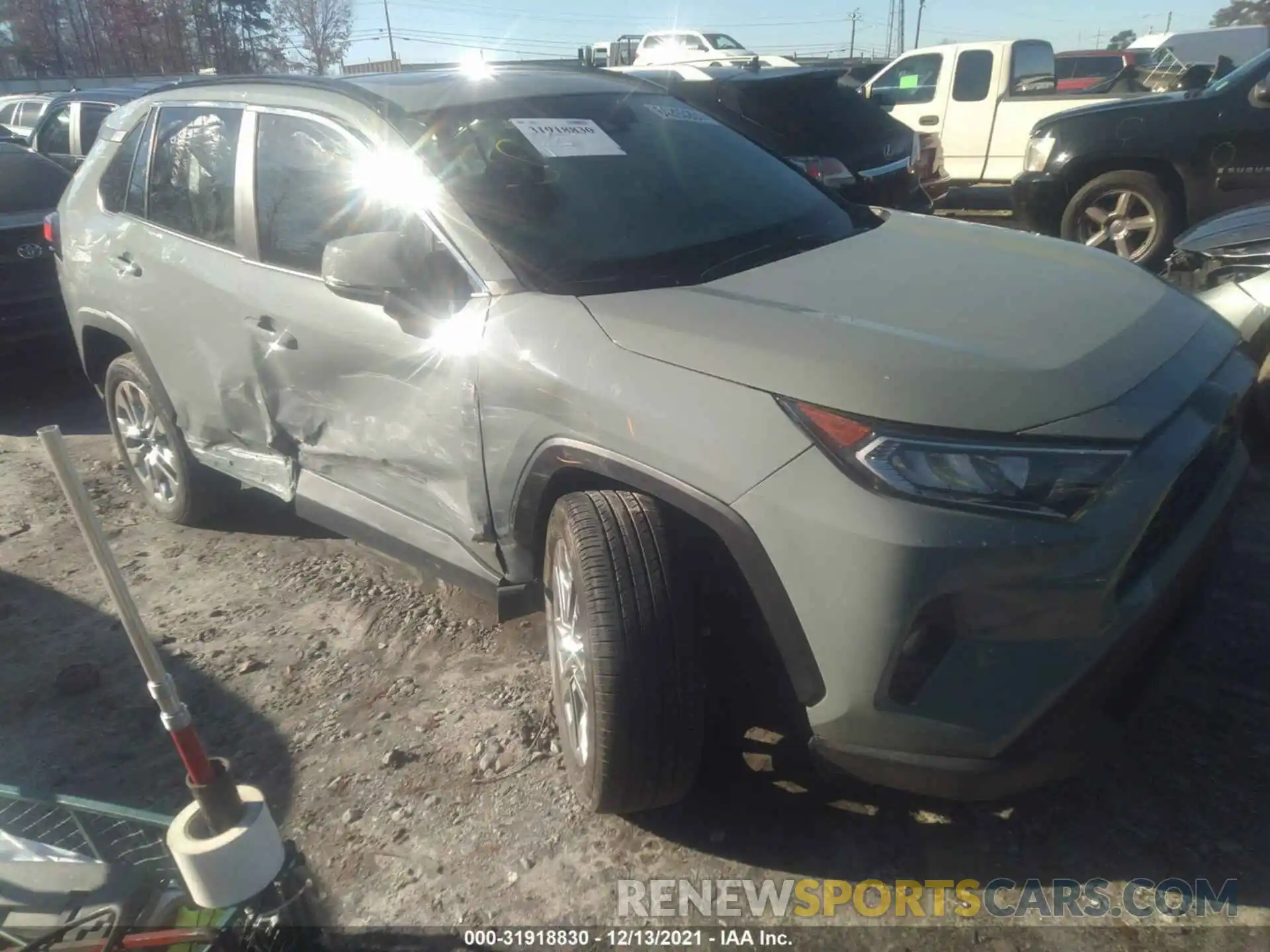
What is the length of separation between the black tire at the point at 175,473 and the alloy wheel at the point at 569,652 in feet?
7.19

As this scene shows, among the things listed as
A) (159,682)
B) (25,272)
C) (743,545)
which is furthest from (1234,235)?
(25,272)

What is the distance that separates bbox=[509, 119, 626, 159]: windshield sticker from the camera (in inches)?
114

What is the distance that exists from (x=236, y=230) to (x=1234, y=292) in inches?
159

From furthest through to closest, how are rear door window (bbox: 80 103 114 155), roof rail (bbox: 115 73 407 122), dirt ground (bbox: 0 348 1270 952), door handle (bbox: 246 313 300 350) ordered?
1. rear door window (bbox: 80 103 114 155)
2. door handle (bbox: 246 313 300 350)
3. roof rail (bbox: 115 73 407 122)
4. dirt ground (bbox: 0 348 1270 952)

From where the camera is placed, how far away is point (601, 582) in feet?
7.07

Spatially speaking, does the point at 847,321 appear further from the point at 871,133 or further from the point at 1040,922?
the point at 871,133

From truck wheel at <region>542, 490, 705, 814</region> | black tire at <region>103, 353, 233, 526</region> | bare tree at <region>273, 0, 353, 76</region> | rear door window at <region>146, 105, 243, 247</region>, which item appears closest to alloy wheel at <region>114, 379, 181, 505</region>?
black tire at <region>103, 353, 233, 526</region>

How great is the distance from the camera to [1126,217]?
7121 mm

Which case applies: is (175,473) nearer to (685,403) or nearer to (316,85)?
(316,85)

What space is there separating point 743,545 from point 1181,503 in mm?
1026

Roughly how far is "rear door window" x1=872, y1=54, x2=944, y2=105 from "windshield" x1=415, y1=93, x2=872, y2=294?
8868 mm

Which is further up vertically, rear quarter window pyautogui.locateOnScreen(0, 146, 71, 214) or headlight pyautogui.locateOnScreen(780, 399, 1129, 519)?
headlight pyautogui.locateOnScreen(780, 399, 1129, 519)

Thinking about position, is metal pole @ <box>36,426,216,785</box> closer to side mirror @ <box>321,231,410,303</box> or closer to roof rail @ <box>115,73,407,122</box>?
side mirror @ <box>321,231,410,303</box>

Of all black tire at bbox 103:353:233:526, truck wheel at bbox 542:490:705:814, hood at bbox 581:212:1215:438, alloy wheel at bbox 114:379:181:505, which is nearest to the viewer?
hood at bbox 581:212:1215:438
